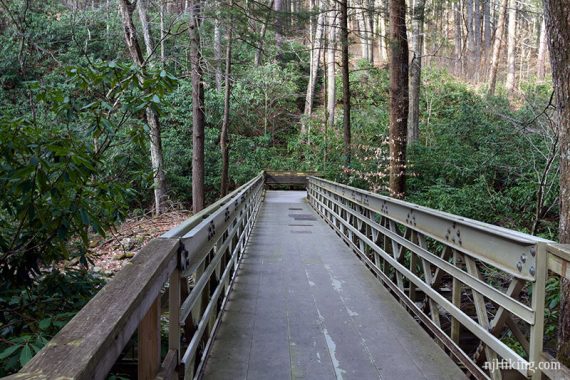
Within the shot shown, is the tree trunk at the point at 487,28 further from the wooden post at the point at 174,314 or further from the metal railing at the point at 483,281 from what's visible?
the wooden post at the point at 174,314

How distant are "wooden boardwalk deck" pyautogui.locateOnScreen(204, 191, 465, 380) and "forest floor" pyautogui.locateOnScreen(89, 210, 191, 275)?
14.5 ft

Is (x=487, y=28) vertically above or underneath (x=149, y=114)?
above

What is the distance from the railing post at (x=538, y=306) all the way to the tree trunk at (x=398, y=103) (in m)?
7.03

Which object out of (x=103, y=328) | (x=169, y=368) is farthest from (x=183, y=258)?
(x=103, y=328)

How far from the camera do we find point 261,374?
296 centimetres

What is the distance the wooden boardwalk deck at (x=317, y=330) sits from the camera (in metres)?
3.05

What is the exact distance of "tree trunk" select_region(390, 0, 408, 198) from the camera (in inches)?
361

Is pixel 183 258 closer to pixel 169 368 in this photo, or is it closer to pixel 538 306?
pixel 169 368

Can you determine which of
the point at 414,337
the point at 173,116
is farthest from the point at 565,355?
the point at 173,116

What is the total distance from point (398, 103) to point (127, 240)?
7.81 meters

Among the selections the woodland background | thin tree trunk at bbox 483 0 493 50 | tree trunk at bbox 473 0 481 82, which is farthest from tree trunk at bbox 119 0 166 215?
thin tree trunk at bbox 483 0 493 50

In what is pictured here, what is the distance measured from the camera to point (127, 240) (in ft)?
38.5

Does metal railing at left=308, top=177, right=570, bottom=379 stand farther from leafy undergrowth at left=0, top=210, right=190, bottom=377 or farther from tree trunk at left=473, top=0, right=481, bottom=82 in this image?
tree trunk at left=473, top=0, right=481, bottom=82

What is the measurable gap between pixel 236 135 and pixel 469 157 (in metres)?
14.2
